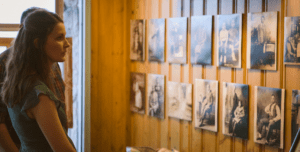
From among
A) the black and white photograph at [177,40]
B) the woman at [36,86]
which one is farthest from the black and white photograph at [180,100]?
the woman at [36,86]

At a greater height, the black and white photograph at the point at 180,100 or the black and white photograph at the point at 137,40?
the black and white photograph at the point at 137,40

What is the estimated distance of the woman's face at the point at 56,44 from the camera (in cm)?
116

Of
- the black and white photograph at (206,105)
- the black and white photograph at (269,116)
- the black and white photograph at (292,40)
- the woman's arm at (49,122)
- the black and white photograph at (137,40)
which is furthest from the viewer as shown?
the black and white photograph at (137,40)

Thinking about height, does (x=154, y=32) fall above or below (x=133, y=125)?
above

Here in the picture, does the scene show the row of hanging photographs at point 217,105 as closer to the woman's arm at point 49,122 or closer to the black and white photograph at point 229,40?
the black and white photograph at point 229,40

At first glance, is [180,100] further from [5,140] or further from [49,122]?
[49,122]

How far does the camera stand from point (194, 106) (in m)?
Result: 2.39

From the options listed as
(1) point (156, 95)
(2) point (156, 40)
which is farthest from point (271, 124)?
(2) point (156, 40)

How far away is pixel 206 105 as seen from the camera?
2.29 metres

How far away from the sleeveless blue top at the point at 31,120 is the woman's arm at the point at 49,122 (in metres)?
0.02

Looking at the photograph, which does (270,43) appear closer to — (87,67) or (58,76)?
(58,76)

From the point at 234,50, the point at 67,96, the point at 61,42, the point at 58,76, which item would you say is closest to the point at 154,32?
the point at 234,50

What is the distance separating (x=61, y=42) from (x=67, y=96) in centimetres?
176

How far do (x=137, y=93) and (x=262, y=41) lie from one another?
4.57 feet
